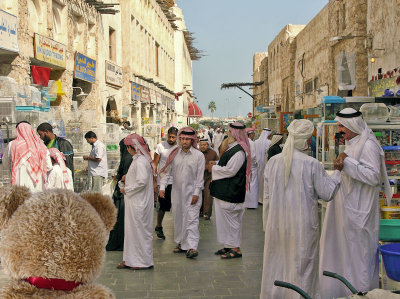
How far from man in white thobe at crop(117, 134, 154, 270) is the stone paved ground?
0.18 meters

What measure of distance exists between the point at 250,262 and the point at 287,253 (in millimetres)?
2120

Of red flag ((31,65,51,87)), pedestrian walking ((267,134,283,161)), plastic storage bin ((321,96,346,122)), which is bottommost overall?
pedestrian walking ((267,134,283,161))

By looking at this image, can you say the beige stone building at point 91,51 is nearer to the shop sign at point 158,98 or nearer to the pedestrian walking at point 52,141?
the shop sign at point 158,98

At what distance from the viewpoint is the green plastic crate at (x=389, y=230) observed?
4.56 metres

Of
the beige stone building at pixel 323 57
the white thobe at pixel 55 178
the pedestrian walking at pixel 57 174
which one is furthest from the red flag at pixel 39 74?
the beige stone building at pixel 323 57

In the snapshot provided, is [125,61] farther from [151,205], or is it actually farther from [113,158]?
[151,205]

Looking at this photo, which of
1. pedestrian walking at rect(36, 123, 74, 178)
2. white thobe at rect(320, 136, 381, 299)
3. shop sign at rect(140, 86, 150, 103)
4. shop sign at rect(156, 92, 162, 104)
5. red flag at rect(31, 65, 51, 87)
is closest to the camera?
white thobe at rect(320, 136, 381, 299)

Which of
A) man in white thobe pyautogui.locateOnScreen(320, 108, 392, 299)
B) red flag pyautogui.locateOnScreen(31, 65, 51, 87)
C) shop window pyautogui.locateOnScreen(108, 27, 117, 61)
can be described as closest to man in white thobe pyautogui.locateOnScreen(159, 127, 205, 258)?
man in white thobe pyautogui.locateOnScreen(320, 108, 392, 299)

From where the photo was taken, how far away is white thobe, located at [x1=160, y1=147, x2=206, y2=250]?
22.2ft

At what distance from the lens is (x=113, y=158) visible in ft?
39.7

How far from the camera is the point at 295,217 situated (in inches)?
168

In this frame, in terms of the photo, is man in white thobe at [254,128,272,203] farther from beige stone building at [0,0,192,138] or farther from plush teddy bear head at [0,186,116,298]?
plush teddy bear head at [0,186,116,298]

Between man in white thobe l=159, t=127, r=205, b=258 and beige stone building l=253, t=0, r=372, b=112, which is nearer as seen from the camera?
man in white thobe l=159, t=127, r=205, b=258

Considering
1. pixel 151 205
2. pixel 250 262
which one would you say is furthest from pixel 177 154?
pixel 250 262
